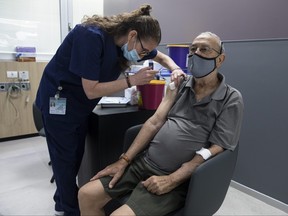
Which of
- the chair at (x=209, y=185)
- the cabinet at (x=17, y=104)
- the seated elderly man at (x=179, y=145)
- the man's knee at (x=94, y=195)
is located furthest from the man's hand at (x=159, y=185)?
the cabinet at (x=17, y=104)

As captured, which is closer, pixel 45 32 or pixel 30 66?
pixel 30 66

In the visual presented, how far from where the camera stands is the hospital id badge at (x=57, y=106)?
4.18 feet

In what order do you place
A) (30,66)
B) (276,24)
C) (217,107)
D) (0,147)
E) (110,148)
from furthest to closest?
(30,66), (0,147), (276,24), (110,148), (217,107)

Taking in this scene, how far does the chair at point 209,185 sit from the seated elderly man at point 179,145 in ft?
0.20

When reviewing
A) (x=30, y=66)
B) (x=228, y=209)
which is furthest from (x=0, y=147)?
(x=228, y=209)

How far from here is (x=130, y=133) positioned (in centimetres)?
136

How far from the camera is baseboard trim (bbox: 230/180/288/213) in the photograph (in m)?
1.75

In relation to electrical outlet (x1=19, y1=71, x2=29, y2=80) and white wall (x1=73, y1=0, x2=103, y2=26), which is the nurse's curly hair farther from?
white wall (x1=73, y1=0, x2=103, y2=26)

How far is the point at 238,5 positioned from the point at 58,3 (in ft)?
8.67

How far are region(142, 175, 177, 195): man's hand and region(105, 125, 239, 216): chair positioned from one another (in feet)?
0.35

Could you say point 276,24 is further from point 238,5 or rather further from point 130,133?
point 130,133

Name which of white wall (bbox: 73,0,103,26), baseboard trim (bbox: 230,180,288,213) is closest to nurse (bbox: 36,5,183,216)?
baseboard trim (bbox: 230,180,288,213)

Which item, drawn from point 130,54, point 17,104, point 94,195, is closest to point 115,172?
point 94,195

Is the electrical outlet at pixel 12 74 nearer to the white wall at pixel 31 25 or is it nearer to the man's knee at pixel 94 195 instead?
the white wall at pixel 31 25
